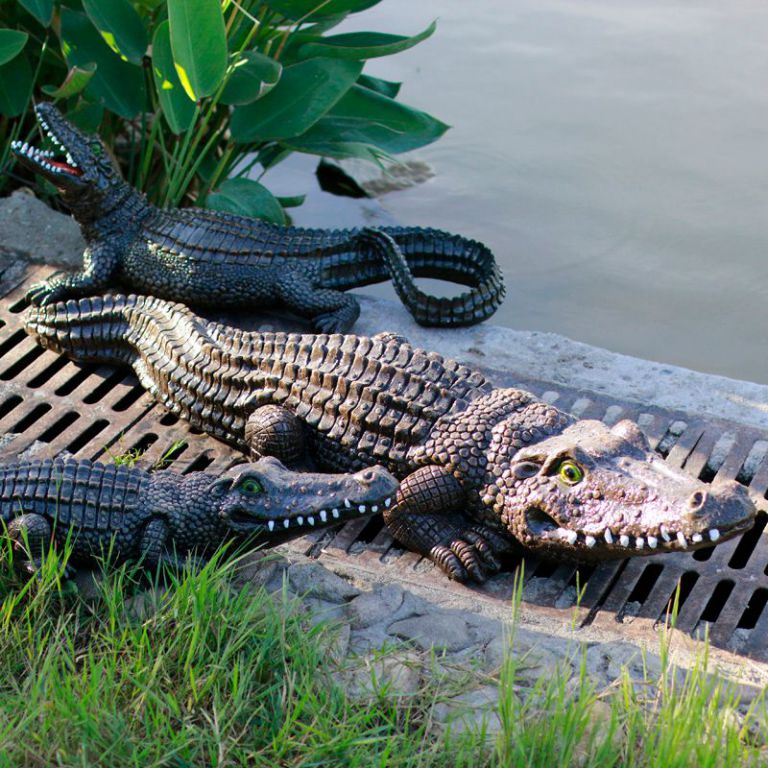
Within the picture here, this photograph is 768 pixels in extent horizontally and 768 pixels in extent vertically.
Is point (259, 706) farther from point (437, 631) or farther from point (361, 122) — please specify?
point (361, 122)

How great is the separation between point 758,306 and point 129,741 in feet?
15.2

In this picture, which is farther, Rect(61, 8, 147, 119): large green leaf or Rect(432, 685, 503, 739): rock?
Rect(61, 8, 147, 119): large green leaf

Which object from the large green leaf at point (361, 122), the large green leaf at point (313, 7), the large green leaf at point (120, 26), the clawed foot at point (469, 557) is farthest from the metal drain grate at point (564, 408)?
the large green leaf at point (313, 7)

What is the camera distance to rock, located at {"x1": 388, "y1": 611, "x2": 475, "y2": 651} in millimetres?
3619

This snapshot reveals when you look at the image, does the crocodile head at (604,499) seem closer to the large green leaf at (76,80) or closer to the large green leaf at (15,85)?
the large green leaf at (76,80)

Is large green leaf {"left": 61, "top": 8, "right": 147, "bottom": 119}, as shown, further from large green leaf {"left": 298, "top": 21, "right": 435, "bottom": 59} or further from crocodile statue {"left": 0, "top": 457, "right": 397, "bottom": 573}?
crocodile statue {"left": 0, "top": 457, "right": 397, "bottom": 573}

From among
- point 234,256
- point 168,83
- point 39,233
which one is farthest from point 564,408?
point 39,233

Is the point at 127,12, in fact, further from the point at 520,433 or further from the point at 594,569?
the point at 594,569

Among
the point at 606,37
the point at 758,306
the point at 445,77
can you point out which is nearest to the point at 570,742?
the point at 758,306

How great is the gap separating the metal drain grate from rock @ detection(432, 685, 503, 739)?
0.52 metres

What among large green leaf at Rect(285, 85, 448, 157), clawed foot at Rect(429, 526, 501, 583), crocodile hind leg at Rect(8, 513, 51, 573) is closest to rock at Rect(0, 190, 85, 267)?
large green leaf at Rect(285, 85, 448, 157)

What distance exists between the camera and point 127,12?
5.83 metres

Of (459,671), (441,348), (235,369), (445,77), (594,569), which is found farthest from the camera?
(445,77)

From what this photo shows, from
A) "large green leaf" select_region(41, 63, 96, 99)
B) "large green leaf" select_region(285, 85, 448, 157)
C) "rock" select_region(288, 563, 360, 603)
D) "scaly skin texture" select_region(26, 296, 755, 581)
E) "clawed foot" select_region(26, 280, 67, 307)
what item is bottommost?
"rock" select_region(288, 563, 360, 603)
